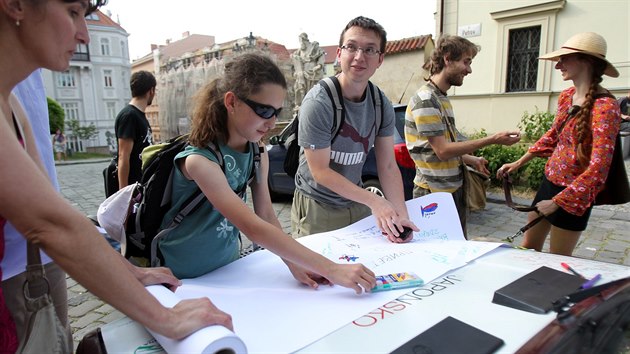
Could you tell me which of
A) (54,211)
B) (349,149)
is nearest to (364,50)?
(349,149)

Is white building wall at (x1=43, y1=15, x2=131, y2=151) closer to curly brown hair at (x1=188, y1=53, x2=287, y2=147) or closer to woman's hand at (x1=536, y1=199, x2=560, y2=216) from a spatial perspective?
curly brown hair at (x1=188, y1=53, x2=287, y2=147)

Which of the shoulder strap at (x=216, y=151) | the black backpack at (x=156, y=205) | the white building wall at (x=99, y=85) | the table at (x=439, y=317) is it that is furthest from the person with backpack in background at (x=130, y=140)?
the white building wall at (x=99, y=85)

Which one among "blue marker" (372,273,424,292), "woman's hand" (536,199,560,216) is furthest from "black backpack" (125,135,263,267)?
"woman's hand" (536,199,560,216)

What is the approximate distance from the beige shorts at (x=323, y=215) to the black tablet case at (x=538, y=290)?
1.06 m

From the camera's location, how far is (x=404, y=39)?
1430cm

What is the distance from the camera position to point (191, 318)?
0.83 meters

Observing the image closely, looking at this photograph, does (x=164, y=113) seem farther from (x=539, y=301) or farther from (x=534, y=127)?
(x=539, y=301)

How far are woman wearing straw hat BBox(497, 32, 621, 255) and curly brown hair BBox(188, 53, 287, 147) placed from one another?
1681 millimetres

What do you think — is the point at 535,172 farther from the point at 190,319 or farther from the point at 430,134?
the point at 190,319

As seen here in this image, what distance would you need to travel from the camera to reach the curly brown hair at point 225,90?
1469 millimetres

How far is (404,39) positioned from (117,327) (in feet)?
48.5

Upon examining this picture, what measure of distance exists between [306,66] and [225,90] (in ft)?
54.1

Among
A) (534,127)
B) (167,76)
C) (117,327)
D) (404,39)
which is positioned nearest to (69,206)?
(117,327)

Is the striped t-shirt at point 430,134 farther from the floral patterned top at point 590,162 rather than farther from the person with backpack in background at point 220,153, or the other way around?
the person with backpack in background at point 220,153
